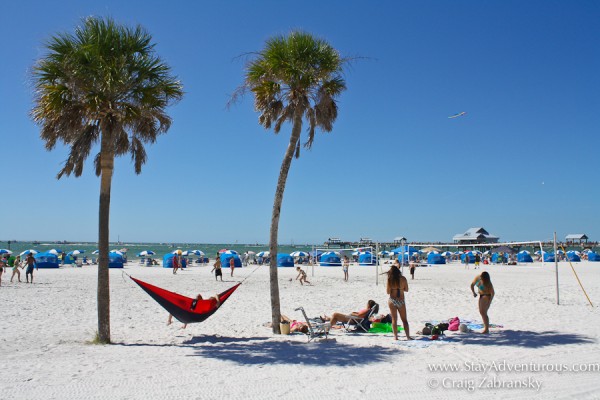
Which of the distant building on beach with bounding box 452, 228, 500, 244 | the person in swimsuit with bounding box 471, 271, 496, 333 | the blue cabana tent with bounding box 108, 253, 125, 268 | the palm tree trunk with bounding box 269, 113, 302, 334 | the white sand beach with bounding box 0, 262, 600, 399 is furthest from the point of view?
the distant building on beach with bounding box 452, 228, 500, 244

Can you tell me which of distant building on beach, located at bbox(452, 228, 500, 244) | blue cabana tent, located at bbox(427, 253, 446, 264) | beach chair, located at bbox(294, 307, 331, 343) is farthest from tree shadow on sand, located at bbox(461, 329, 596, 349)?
distant building on beach, located at bbox(452, 228, 500, 244)

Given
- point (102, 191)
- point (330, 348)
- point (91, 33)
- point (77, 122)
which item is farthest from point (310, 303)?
point (91, 33)

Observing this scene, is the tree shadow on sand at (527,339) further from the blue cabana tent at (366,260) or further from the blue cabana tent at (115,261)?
the blue cabana tent at (366,260)

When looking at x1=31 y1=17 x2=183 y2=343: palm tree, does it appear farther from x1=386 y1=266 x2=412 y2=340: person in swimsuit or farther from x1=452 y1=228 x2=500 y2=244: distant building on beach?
x1=452 y1=228 x2=500 y2=244: distant building on beach

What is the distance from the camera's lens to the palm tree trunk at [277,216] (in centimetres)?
897

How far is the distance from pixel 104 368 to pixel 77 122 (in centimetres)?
426

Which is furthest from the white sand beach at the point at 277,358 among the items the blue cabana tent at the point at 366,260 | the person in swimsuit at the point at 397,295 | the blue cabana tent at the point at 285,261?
the blue cabana tent at the point at 366,260

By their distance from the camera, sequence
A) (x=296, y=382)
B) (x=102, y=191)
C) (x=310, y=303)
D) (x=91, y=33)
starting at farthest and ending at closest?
(x=310, y=303), (x=102, y=191), (x=91, y=33), (x=296, y=382)

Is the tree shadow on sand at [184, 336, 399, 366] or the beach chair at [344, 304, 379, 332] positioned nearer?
the tree shadow on sand at [184, 336, 399, 366]

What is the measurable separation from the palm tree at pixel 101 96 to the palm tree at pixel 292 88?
1.75 meters

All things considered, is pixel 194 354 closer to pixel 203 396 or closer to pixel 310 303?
pixel 203 396

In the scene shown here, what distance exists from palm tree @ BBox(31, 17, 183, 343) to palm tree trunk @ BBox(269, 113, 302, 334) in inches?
93.8

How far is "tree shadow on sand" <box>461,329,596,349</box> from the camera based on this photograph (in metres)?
7.25

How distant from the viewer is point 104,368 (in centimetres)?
592
